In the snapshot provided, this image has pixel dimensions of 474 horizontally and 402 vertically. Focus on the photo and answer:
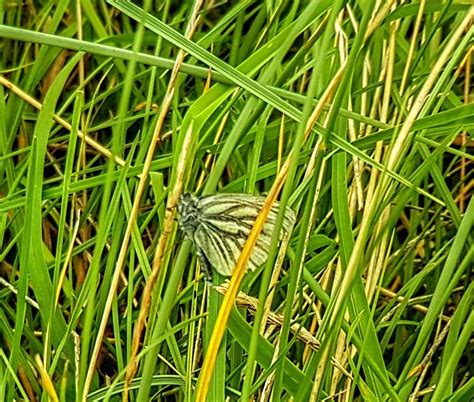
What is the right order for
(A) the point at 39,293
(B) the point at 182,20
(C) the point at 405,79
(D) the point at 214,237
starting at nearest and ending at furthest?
(D) the point at 214,237 → (A) the point at 39,293 → (C) the point at 405,79 → (B) the point at 182,20

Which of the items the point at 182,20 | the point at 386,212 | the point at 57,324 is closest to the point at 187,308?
the point at 57,324

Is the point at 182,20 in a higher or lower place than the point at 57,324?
higher

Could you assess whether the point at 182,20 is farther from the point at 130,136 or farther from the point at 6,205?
the point at 6,205

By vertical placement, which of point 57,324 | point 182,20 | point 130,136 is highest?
point 182,20
